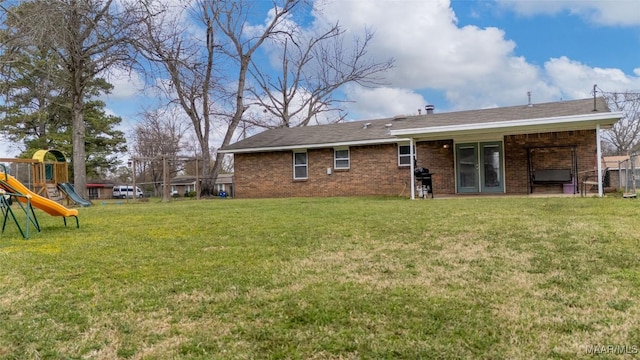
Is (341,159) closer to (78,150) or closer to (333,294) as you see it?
(78,150)

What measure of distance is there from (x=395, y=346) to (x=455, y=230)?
4.00 m

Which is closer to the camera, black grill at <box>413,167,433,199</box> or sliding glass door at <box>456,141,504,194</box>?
black grill at <box>413,167,433,199</box>

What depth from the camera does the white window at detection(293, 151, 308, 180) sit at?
18.0 m

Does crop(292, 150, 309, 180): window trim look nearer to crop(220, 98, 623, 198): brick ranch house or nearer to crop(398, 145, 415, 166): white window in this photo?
crop(220, 98, 623, 198): brick ranch house

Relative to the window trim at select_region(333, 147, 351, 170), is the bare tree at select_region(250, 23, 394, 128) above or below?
above

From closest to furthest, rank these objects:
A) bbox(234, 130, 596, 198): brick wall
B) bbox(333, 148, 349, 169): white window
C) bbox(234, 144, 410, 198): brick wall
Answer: bbox(234, 130, 596, 198): brick wall → bbox(234, 144, 410, 198): brick wall → bbox(333, 148, 349, 169): white window

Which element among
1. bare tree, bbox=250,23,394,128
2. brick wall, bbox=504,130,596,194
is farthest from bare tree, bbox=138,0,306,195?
brick wall, bbox=504,130,596,194

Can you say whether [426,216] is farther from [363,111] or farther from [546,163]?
[363,111]

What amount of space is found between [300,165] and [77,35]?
30.1 feet

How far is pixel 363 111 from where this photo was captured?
29938 millimetres

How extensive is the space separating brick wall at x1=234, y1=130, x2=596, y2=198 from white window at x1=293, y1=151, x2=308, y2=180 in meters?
0.19

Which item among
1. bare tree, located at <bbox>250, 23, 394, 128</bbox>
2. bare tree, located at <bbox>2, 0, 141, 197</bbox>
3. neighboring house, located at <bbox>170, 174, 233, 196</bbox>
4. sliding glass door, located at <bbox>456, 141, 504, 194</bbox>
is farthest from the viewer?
neighboring house, located at <bbox>170, 174, 233, 196</bbox>

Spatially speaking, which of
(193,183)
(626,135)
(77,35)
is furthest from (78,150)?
(626,135)

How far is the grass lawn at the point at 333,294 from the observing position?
8.18 feet
